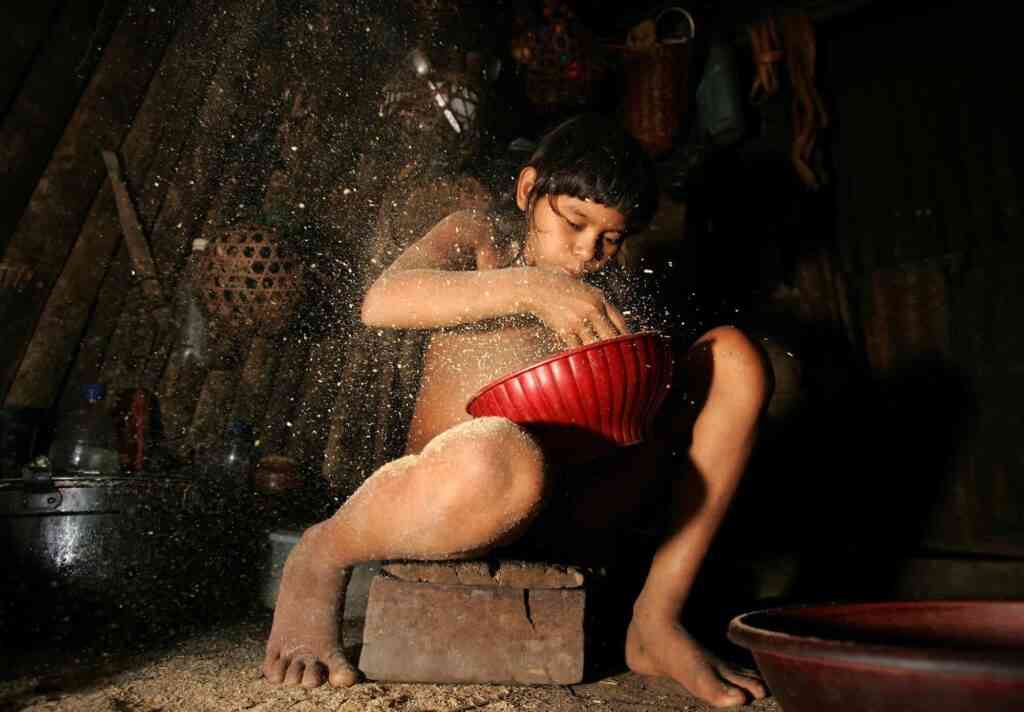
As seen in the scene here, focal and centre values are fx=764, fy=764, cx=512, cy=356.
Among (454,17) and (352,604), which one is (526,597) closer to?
(352,604)

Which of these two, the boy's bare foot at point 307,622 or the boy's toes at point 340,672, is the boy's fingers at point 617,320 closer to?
the boy's bare foot at point 307,622

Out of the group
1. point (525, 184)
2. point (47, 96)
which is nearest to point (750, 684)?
point (525, 184)

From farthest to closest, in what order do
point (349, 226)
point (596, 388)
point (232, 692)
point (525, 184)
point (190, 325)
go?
1. point (349, 226)
2. point (190, 325)
3. point (525, 184)
4. point (232, 692)
5. point (596, 388)

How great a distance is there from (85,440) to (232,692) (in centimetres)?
173

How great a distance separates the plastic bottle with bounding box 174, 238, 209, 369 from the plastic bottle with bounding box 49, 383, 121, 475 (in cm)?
57

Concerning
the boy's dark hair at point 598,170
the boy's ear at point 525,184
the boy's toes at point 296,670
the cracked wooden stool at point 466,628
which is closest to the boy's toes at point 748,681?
the cracked wooden stool at point 466,628

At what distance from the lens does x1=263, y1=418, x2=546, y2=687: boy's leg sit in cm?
171

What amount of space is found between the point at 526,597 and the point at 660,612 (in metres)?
0.38

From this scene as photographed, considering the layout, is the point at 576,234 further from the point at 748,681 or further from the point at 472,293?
the point at 748,681

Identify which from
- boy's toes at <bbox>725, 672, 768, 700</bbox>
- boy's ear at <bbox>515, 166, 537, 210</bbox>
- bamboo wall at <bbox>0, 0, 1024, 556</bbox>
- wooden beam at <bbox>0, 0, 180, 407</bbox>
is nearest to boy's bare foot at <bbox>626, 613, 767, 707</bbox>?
boy's toes at <bbox>725, 672, 768, 700</bbox>

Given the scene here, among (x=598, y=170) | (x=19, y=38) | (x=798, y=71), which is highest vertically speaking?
(x=798, y=71)

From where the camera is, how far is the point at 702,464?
7.09 feet

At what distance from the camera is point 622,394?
1.69m

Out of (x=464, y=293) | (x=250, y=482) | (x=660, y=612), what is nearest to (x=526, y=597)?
(x=660, y=612)
